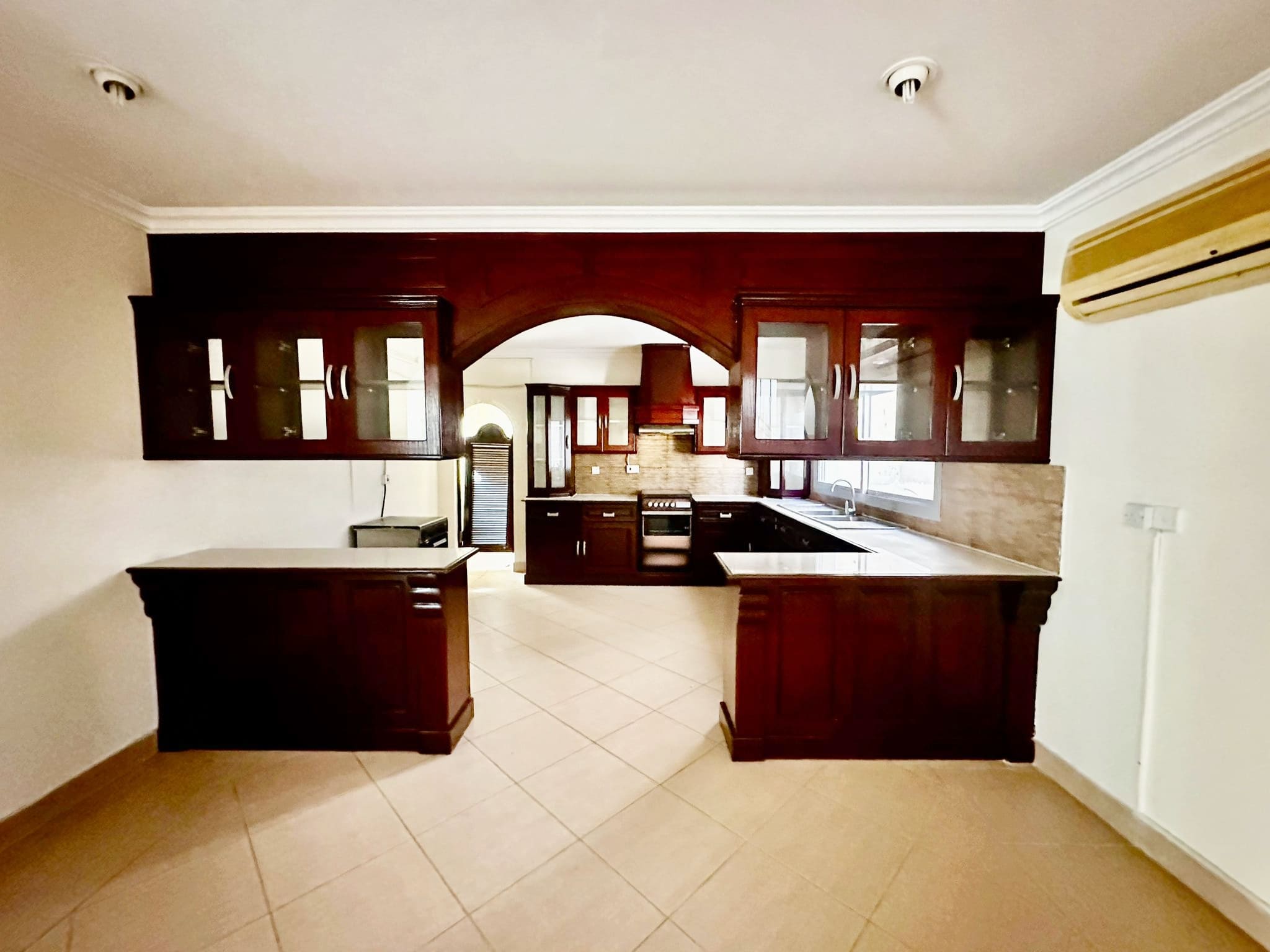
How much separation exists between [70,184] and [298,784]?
273cm

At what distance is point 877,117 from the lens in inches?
62.0

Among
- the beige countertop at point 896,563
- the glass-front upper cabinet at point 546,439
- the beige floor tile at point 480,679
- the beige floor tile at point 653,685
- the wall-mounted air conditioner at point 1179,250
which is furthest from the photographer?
the glass-front upper cabinet at point 546,439

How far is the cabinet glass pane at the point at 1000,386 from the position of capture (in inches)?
87.9

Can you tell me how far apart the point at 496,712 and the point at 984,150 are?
346 cm

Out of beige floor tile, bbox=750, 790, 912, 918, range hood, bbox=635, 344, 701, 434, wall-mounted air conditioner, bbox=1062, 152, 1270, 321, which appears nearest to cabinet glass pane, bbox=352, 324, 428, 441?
beige floor tile, bbox=750, 790, 912, 918

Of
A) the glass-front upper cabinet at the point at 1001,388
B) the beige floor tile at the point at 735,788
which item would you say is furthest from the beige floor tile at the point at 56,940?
the glass-front upper cabinet at the point at 1001,388

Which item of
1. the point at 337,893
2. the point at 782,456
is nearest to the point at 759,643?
the point at 782,456

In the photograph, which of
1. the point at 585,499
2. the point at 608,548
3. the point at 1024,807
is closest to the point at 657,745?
the point at 1024,807

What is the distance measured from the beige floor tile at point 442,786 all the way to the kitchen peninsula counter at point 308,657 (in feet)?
0.35

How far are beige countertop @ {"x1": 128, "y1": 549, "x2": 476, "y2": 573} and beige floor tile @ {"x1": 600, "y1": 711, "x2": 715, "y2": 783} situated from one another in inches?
49.2

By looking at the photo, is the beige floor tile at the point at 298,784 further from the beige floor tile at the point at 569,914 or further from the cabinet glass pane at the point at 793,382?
the cabinet glass pane at the point at 793,382

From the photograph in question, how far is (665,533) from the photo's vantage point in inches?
203

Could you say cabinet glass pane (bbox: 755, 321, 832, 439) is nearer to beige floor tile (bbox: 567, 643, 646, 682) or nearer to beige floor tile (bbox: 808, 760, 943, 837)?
beige floor tile (bbox: 808, 760, 943, 837)

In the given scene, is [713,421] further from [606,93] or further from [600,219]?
[606,93]
